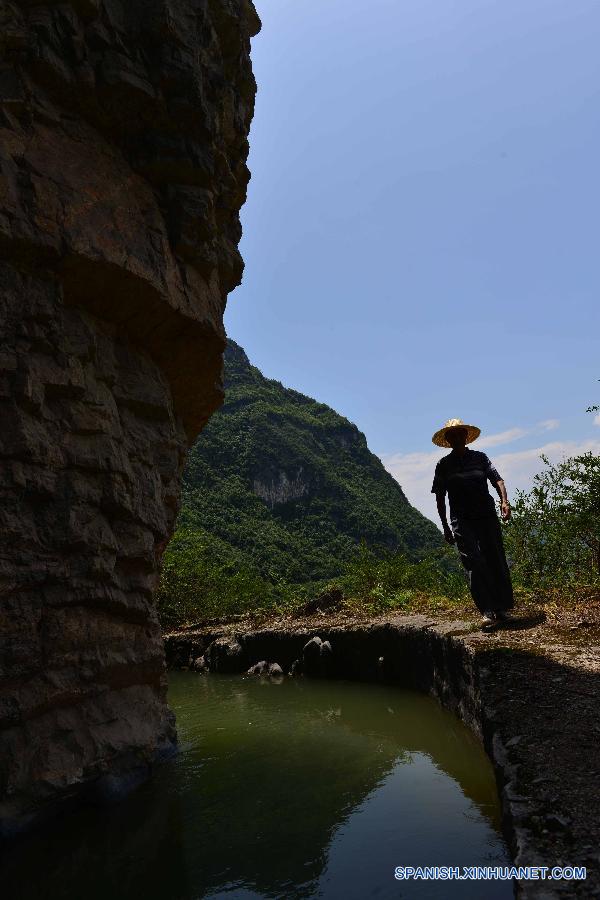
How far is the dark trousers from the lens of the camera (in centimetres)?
563

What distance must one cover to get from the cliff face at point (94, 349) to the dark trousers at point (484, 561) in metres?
3.04

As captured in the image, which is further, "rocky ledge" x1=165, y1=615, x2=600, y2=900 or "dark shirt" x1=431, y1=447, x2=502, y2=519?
"dark shirt" x1=431, y1=447, x2=502, y2=519

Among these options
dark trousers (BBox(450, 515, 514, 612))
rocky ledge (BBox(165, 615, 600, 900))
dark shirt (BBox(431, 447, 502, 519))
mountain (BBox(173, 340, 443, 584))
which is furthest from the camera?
Answer: mountain (BBox(173, 340, 443, 584))

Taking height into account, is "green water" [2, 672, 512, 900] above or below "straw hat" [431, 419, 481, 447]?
below

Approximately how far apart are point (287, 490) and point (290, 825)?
257 feet

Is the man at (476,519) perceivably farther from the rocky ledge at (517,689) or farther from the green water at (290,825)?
the green water at (290,825)

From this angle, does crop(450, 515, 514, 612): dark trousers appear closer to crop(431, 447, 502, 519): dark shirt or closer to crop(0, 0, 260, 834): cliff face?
crop(431, 447, 502, 519): dark shirt

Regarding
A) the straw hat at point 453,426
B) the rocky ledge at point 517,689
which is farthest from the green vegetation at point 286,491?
the straw hat at point 453,426

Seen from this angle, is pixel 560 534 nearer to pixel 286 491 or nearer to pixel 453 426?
pixel 453 426

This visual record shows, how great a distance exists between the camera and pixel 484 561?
5652 millimetres

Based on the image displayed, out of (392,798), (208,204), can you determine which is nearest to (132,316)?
(208,204)

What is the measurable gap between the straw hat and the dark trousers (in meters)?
0.88

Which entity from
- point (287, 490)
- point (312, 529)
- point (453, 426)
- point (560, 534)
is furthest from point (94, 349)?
point (287, 490)

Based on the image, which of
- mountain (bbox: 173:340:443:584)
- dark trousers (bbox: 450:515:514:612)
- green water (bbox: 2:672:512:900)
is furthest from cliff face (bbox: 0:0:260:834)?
mountain (bbox: 173:340:443:584)
